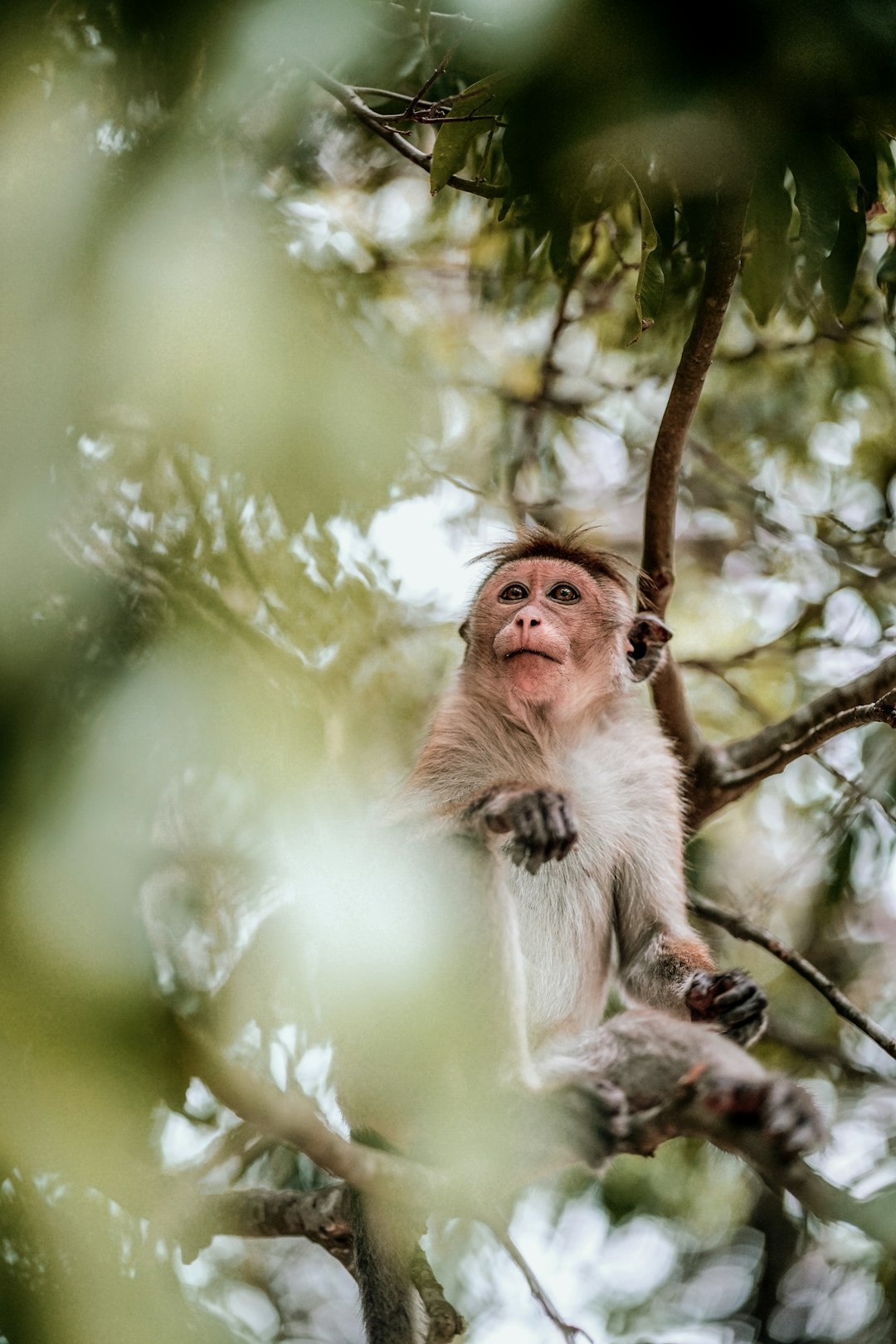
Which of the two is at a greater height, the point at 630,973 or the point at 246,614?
the point at 246,614

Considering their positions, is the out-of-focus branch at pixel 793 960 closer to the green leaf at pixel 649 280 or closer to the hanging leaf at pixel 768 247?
the hanging leaf at pixel 768 247

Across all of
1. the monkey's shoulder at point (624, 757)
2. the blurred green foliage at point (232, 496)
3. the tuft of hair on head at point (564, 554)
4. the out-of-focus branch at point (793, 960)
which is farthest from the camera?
the tuft of hair on head at point (564, 554)

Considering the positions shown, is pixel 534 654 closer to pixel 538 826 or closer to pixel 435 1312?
pixel 538 826

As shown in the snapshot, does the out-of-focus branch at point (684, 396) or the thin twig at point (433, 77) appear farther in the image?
the out-of-focus branch at point (684, 396)

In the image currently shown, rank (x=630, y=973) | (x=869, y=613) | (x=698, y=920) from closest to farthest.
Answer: (x=630, y=973), (x=698, y=920), (x=869, y=613)

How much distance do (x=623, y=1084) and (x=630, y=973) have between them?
119 cm

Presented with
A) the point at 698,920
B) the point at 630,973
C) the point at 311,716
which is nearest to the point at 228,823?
the point at 311,716

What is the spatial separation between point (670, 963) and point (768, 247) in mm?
2748

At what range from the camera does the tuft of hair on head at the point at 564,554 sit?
238 inches

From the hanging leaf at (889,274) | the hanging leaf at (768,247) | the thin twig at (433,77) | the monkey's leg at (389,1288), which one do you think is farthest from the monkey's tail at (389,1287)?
the hanging leaf at (889,274)

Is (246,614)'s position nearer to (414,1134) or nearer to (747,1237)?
(414,1134)

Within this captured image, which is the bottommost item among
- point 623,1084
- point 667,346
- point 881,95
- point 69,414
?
point 623,1084

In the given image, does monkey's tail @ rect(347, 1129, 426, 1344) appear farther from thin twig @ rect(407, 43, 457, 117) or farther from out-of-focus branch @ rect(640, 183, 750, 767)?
thin twig @ rect(407, 43, 457, 117)

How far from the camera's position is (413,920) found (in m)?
4.11
